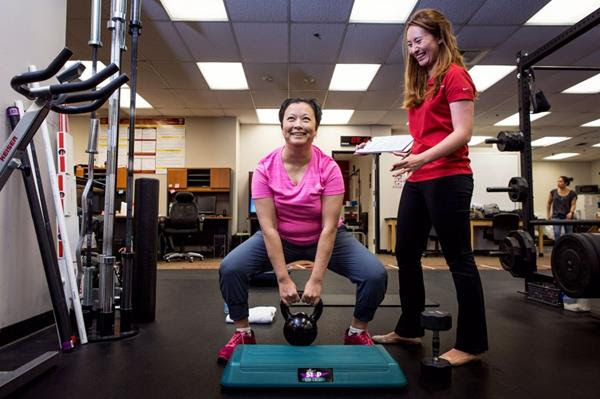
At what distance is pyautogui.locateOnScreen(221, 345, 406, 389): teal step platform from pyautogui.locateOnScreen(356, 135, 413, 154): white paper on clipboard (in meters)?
0.77

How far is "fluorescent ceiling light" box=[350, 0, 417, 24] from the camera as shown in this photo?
3820 millimetres

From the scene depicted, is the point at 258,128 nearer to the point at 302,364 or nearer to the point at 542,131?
the point at 542,131

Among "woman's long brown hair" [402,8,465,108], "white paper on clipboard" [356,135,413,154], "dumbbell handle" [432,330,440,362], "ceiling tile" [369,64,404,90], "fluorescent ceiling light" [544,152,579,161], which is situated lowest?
"dumbbell handle" [432,330,440,362]

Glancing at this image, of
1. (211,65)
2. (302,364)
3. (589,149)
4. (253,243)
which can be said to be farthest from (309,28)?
(589,149)

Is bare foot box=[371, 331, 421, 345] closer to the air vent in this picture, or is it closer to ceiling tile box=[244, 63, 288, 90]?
the air vent

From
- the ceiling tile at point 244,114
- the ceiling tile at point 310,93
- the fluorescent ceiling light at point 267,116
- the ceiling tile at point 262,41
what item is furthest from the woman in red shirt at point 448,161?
the ceiling tile at point 244,114

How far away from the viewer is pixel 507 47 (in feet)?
15.5

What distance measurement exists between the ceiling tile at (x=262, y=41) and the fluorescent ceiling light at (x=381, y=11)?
0.78 m

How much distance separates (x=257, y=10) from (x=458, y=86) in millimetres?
3104

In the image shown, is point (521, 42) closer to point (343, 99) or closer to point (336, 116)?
point (343, 99)

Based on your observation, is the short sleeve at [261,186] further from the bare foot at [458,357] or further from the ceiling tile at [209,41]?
the ceiling tile at [209,41]

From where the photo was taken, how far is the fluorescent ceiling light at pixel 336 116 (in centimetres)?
732

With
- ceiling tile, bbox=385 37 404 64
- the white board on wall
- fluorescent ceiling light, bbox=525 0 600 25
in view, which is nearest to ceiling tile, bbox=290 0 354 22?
ceiling tile, bbox=385 37 404 64

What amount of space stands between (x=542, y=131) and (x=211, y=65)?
7281mm
